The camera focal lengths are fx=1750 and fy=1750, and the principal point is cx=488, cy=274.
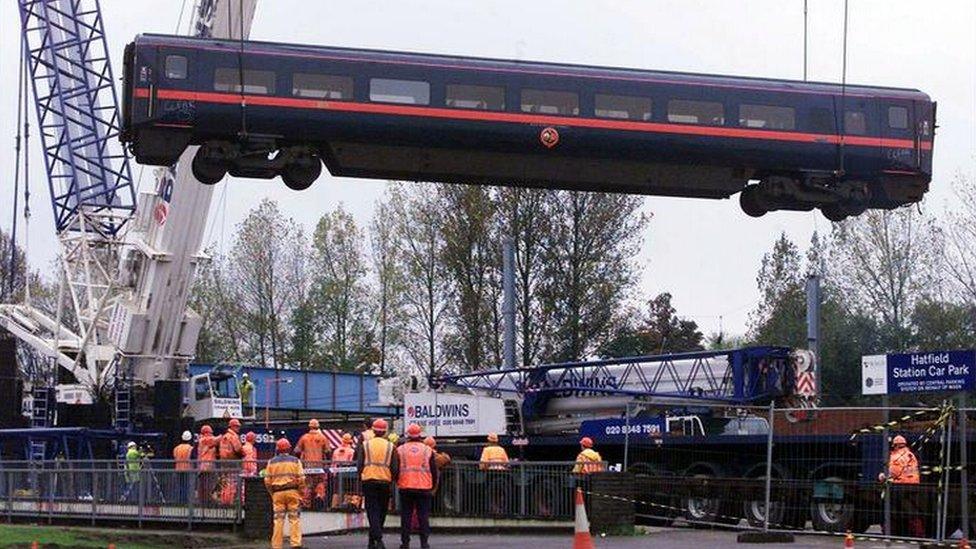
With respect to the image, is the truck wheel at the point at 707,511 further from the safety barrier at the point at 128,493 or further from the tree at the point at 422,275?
the tree at the point at 422,275

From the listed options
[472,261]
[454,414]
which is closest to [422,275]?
[472,261]

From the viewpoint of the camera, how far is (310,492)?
25234 millimetres

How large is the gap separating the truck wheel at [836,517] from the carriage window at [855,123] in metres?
6.37

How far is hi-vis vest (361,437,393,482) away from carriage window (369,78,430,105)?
7213 mm

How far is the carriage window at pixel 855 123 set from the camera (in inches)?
1118

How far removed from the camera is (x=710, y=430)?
3102 centimetres

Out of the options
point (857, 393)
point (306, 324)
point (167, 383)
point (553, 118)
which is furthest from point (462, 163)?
point (306, 324)

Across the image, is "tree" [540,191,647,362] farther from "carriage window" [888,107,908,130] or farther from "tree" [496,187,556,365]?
"carriage window" [888,107,908,130]

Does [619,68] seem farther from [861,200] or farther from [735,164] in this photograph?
[861,200]

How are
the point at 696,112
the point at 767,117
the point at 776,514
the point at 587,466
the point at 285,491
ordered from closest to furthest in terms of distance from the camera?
the point at 285,491 → the point at 587,466 → the point at 776,514 → the point at 696,112 → the point at 767,117

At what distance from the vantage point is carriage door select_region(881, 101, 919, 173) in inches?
1120

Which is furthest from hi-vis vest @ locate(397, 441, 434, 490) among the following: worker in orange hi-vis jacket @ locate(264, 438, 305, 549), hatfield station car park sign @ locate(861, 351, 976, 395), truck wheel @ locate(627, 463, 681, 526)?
truck wheel @ locate(627, 463, 681, 526)

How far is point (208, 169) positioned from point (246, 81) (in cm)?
155

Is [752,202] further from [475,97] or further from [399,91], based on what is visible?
[399,91]
